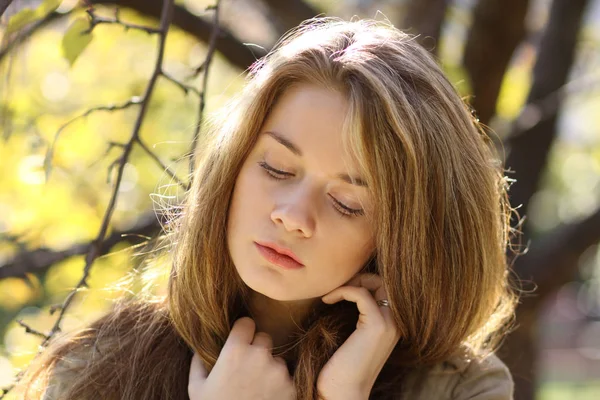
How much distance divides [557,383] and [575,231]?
39.8 feet

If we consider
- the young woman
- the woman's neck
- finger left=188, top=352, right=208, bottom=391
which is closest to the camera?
the young woman

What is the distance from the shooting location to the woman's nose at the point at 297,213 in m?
1.62

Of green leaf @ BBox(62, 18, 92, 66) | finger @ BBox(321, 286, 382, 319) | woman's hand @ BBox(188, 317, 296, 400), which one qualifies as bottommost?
woman's hand @ BBox(188, 317, 296, 400)

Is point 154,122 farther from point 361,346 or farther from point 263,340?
point 361,346

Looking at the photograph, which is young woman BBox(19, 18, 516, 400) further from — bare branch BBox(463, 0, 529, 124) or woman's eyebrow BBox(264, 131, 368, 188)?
bare branch BBox(463, 0, 529, 124)

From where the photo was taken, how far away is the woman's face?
1.66m

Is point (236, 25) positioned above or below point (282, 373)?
above

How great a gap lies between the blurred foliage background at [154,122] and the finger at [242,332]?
0.98ft

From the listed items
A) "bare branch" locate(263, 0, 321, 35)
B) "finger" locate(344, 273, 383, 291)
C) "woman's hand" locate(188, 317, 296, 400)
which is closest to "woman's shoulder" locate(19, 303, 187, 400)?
"woman's hand" locate(188, 317, 296, 400)

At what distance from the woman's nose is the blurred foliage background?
46 centimetres

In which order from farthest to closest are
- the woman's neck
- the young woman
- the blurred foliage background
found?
the blurred foliage background < the woman's neck < the young woman

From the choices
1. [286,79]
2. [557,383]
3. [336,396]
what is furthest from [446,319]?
[557,383]

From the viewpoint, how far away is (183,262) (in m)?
1.86

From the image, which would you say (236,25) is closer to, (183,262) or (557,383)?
(183,262)
